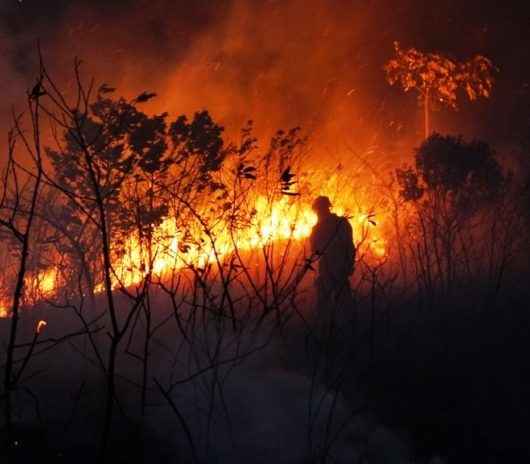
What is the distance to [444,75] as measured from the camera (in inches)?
838

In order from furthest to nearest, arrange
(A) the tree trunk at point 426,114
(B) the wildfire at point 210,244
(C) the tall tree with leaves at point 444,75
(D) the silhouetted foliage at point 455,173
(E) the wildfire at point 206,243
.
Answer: (A) the tree trunk at point 426,114 → (C) the tall tree with leaves at point 444,75 → (D) the silhouetted foliage at point 455,173 → (E) the wildfire at point 206,243 → (B) the wildfire at point 210,244

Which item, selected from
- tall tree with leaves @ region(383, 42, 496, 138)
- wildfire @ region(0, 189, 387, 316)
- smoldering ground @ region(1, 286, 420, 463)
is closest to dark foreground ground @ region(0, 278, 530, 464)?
smoldering ground @ region(1, 286, 420, 463)

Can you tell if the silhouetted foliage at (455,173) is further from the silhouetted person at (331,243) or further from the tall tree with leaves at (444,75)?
the tall tree with leaves at (444,75)

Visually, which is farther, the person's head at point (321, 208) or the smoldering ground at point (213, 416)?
the person's head at point (321, 208)

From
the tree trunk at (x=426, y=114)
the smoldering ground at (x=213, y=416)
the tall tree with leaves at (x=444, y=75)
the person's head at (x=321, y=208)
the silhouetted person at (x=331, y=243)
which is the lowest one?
the smoldering ground at (x=213, y=416)

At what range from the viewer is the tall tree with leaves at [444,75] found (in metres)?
21.2

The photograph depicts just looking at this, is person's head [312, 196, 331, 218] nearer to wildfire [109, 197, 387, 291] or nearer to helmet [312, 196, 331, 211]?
helmet [312, 196, 331, 211]

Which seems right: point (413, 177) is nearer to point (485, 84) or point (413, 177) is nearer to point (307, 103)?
point (485, 84)

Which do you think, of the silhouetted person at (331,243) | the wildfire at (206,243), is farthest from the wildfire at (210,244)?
the silhouetted person at (331,243)

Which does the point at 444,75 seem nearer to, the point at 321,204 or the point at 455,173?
the point at 455,173

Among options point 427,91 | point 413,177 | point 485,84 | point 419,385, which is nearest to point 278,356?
point 419,385

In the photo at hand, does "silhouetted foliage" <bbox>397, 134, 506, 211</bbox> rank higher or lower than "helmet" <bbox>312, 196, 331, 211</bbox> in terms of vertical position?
higher

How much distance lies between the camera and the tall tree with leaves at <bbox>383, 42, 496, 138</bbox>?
21172 mm

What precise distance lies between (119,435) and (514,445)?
4.69 m
